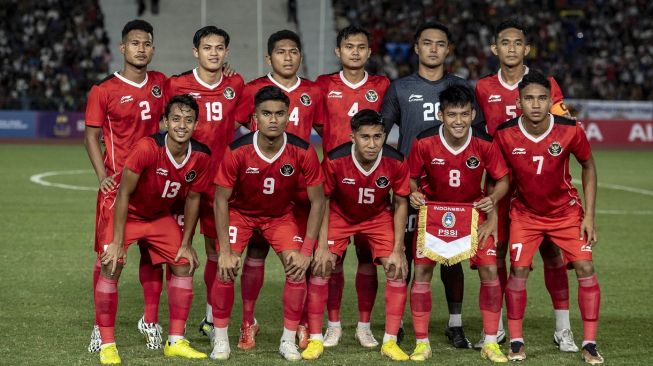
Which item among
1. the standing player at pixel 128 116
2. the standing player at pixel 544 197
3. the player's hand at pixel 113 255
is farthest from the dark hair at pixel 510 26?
the player's hand at pixel 113 255

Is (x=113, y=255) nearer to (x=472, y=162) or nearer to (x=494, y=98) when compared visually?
(x=472, y=162)

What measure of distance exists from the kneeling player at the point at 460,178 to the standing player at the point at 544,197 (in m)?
0.15

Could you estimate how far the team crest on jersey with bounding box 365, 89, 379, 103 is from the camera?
298 inches

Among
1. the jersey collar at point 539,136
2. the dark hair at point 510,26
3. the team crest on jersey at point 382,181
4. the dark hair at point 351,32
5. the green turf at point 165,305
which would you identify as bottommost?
the green turf at point 165,305

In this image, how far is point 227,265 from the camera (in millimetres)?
6699

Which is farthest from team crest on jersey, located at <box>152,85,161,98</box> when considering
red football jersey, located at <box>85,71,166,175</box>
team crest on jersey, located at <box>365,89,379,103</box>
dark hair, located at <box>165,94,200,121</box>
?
team crest on jersey, located at <box>365,89,379,103</box>

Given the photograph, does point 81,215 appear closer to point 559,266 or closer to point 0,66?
point 559,266

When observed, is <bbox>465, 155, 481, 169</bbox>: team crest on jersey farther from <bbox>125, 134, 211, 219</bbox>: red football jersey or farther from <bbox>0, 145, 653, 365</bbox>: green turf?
<bbox>125, 134, 211, 219</bbox>: red football jersey

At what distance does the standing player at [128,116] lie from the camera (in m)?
7.21

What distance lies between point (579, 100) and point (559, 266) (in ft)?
73.3

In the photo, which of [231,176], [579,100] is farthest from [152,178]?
[579,100]

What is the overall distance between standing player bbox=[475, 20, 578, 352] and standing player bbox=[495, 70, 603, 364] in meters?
0.31

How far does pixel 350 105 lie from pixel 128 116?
1.63 m

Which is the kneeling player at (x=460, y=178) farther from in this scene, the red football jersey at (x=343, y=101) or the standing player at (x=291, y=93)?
the standing player at (x=291, y=93)
